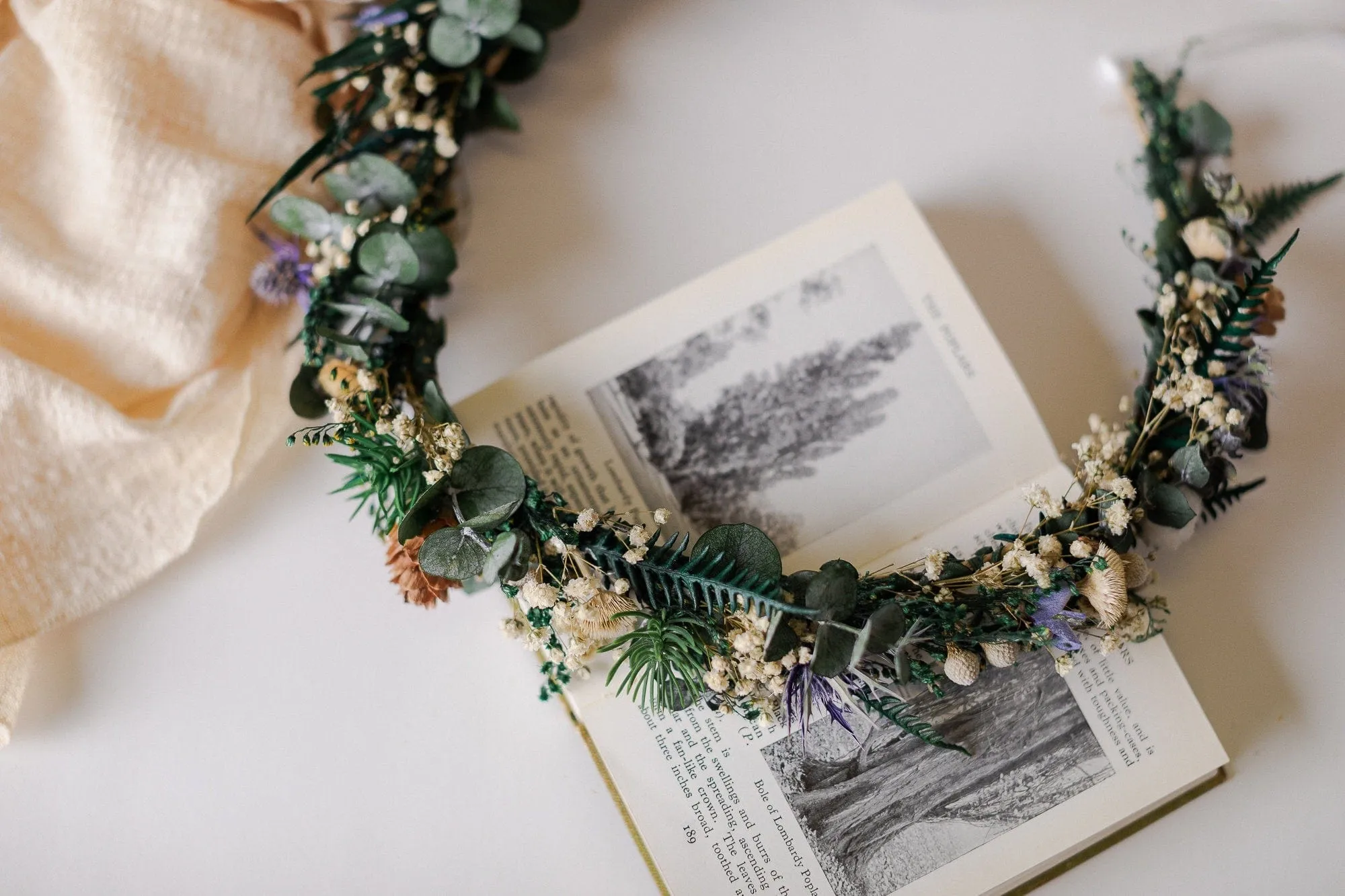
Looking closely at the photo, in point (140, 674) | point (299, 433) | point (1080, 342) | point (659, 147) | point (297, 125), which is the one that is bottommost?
point (1080, 342)

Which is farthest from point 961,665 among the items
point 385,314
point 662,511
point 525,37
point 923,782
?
point 525,37

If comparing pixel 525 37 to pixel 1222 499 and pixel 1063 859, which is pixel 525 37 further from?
pixel 1063 859

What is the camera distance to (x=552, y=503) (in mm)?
684

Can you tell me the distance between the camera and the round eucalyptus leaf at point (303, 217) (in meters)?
0.78

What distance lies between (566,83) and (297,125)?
24 centimetres

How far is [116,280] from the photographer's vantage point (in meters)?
0.76

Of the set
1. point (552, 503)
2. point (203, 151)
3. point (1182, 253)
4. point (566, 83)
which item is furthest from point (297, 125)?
point (1182, 253)

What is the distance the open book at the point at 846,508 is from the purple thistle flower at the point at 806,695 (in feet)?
0.17

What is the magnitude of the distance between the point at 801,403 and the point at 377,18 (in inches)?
19.2

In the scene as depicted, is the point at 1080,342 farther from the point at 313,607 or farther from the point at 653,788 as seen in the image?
the point at 313,607

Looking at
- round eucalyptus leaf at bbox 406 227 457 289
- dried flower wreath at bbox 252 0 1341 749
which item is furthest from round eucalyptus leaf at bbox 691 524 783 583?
round eucalyptus leaf at bbox 406 227 457 289

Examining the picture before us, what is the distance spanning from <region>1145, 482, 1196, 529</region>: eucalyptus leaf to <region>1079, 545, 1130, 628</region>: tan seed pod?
0.25 feet

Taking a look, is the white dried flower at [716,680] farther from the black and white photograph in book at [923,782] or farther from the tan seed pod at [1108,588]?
the tan seed pod at [1108,588]

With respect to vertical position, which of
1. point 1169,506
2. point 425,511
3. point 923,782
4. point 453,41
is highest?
point 453,41
